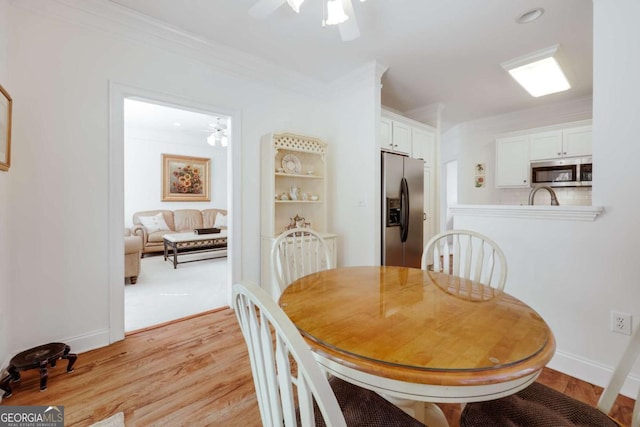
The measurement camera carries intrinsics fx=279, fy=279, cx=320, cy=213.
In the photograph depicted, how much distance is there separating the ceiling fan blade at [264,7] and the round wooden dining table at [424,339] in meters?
1.65

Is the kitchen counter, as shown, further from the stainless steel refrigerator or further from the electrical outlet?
the stainless steel refrigerator

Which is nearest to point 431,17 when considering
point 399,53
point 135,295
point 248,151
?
point 399,53

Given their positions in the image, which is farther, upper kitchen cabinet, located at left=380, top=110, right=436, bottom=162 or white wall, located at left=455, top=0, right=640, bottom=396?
upper kitchen cabinet, located at left=380, top=110, right=436, bottom=162

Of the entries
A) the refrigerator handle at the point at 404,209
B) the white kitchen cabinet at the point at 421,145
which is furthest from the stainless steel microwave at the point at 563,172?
the refrigerator handle at the point at 404,209

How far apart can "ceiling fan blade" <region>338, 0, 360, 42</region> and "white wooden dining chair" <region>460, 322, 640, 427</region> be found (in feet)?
6.34

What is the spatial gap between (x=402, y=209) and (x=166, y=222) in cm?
513

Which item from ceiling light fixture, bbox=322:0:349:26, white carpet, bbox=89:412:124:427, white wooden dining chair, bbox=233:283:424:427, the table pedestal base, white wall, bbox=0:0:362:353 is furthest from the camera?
white wall, bbox=0:0:362:353

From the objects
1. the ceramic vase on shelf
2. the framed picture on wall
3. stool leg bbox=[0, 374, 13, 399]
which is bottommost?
stool leg bbox=[0, 374, 13, 399]

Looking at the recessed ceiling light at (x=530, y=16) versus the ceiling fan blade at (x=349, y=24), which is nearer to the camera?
the ceiling fan blade at (x=349, y=24)

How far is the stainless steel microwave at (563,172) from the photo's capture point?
3678mm

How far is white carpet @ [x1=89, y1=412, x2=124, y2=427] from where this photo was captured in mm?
1407

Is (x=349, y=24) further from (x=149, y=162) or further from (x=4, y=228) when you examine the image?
(x=149, y=162)

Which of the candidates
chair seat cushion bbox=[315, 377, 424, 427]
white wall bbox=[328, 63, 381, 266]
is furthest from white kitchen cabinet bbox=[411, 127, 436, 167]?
chair seat cushion bbox=[315, 377, 424, 427]

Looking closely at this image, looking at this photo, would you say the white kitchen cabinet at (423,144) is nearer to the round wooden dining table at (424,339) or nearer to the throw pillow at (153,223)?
the round wooden dining table at (424,339)
